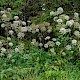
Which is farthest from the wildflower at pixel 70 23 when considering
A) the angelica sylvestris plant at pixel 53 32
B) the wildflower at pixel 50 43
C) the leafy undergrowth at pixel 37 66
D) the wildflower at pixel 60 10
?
the leafy undergrowth at pixel 37 66

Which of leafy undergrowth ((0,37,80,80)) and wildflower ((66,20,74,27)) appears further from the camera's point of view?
wildflower ((66,20,74,27))

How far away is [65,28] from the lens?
21.2 ft

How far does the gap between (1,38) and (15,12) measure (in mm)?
573

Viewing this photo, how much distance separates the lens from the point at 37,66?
5.96m

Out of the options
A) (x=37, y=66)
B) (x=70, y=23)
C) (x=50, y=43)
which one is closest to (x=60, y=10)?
(x=70, y=23)

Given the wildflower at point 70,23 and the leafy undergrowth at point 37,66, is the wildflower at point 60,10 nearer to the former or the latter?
the wildflower at point 70,23

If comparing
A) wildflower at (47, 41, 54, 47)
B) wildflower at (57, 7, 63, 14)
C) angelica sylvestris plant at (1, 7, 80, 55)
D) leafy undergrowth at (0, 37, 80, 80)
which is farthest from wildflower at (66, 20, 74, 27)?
leafy undergrowth at (0, 37, 80, 80)

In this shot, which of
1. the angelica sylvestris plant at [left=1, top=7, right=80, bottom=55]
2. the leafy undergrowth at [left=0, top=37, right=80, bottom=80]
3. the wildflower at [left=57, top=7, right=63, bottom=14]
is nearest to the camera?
the leafy undergrowth at [left=0, top=37, right=80, bottom=80]

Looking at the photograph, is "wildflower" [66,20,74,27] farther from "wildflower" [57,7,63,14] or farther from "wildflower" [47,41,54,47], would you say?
"wildflower" [47,41,54,47]

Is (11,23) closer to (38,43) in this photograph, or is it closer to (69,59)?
(38,43)

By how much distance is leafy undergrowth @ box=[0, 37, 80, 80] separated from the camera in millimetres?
5699

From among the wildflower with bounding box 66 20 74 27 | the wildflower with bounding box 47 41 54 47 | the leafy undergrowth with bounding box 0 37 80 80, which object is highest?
the wildflower with bounding box 66 20 74 27

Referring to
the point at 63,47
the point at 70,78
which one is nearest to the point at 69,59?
the point at 63,47

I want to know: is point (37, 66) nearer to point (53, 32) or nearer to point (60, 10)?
point (53, 32)
